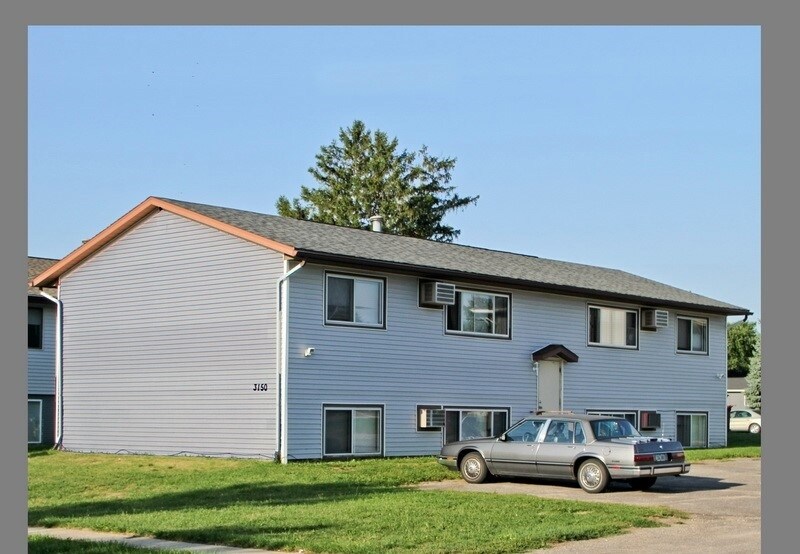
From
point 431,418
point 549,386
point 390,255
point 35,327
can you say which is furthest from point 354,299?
point 35,327

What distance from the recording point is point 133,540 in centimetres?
1402

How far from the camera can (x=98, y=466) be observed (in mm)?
24344

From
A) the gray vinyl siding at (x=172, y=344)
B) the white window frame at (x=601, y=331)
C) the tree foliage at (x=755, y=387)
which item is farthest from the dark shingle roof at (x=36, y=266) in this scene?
the tree foliage at (x=755, y=387)

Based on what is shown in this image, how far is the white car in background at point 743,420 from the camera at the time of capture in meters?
59.2

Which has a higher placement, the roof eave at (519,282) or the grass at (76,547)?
the roof eave at (519,282)

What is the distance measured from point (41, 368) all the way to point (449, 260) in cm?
1422

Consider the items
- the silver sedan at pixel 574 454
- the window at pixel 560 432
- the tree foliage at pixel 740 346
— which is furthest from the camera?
the tree foliage at pixel 740 346

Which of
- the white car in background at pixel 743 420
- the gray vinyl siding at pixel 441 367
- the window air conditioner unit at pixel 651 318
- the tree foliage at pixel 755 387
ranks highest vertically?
the window air conditioner unit at pixel 651 318

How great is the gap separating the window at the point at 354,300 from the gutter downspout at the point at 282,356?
3.63 ft

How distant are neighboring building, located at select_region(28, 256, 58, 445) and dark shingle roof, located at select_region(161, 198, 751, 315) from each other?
33.0ft

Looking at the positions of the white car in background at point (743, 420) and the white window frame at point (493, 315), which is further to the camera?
the white car in background at point (743, 420)

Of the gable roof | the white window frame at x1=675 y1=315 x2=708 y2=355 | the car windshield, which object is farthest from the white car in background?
the car windshield

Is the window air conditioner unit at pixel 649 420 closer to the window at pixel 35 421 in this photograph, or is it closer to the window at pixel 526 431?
the window at pixel 526 431

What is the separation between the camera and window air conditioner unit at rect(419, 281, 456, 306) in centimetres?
2731
